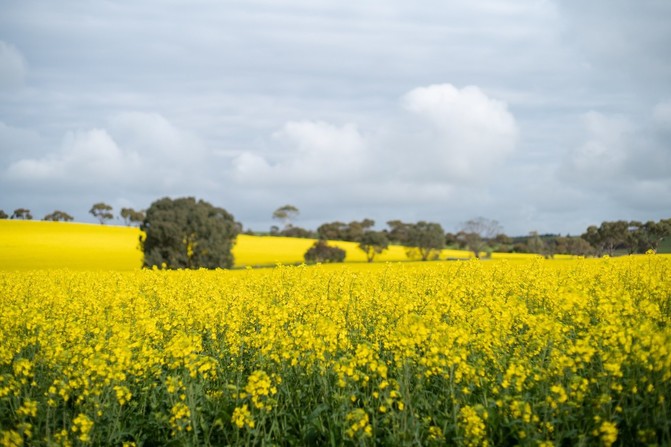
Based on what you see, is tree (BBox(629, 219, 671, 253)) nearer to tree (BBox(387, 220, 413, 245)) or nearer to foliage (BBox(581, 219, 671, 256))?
foliage (BBox(581, 219, 671, 256))

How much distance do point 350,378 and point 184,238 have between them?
4540 centimetres

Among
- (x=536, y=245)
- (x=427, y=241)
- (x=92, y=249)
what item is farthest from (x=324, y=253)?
(x=536, y=245)

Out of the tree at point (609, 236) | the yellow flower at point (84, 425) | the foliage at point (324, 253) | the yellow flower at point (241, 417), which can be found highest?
the tree at point (609, 236)

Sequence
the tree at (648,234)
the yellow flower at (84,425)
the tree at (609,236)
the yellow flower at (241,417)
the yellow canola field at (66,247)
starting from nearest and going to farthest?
the yellow flower at (241,417) → the yellow flower at (84,425) → the yellow canola field at (66,247) → the tree at (648,234) → the tree at (609,236)

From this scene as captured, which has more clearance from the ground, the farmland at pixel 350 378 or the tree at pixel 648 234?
the tree at pixel 648 234

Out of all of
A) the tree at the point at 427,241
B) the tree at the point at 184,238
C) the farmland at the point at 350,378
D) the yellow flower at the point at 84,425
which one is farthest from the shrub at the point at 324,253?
the yellow flower at the point at 84,425

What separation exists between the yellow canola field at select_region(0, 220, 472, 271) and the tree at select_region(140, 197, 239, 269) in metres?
4.00

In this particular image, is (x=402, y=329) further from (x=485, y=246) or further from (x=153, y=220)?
(x=485, y=246)

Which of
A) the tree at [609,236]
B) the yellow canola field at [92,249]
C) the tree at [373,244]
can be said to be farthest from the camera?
the tree at [609,236]

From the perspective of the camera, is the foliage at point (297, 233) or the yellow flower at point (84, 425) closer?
the yellow flower at point (84, 425)

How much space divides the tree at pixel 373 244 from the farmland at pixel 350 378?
195 ft

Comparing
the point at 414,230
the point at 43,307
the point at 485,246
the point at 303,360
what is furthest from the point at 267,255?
the point at 303,360

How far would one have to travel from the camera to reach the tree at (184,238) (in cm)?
5022

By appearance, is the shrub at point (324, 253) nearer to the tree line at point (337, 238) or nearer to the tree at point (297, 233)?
the tree line at point (337, 238)
